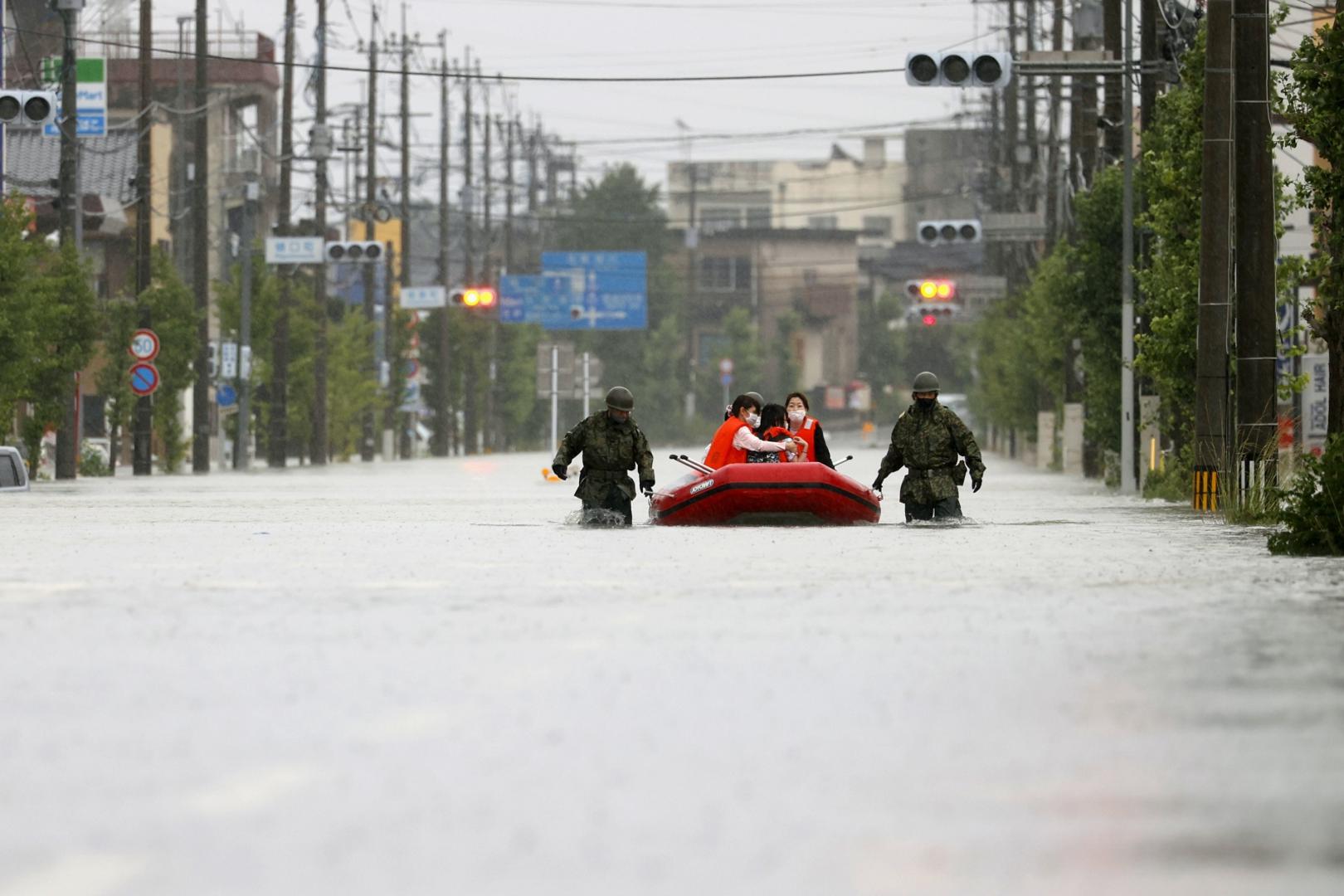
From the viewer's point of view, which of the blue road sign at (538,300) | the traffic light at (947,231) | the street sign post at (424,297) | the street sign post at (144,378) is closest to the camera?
the traffic light at (947,231)

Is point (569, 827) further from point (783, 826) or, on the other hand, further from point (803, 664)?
point (803, 664)

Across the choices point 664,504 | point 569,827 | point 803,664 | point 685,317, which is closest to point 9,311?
point 664,504

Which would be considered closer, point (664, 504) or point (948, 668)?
point (948, 668)

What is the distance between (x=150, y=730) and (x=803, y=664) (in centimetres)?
348

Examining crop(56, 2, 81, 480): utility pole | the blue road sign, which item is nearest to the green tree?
crop(56, 2, 81, 480): utility pole

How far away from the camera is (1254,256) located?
99.6 ft

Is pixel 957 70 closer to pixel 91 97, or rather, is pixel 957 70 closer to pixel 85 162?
pixel 91 97

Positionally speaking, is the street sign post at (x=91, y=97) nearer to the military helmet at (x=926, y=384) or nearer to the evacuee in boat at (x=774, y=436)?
the evacuee in boat at (x=774, y=436)

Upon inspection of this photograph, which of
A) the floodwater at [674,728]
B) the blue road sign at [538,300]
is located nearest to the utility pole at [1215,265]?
the floodwater at [674,728]

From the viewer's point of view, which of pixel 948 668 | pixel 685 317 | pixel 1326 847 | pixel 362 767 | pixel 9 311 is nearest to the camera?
pixel 1326 847

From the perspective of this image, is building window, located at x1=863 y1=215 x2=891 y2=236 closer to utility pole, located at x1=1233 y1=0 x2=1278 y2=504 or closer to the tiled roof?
the tiled roof

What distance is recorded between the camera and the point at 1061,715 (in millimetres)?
10492

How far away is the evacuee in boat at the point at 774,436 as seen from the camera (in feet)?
96.5

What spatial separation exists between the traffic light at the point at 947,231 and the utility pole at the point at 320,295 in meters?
22.9
